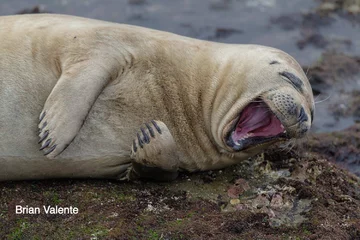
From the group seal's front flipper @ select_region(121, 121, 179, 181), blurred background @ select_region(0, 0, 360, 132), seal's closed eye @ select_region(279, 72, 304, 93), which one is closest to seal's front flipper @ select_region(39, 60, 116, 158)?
seal's front flipper @ select_region(121, 121, 179, 181)

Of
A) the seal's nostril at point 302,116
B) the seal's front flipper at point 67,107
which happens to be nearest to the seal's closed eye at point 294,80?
the seal's nostril at point 302,116

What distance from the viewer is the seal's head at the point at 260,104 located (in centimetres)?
624

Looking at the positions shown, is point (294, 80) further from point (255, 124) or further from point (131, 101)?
point (131, 101)

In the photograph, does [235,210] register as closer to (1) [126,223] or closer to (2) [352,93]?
(1) [126,223]

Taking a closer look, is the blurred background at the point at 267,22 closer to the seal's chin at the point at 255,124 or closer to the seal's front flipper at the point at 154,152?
the seal's chin at the point at 255,124

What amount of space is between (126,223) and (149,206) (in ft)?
1.23

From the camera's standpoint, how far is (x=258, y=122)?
6.48 m

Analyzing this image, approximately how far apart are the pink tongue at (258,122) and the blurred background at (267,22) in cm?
430

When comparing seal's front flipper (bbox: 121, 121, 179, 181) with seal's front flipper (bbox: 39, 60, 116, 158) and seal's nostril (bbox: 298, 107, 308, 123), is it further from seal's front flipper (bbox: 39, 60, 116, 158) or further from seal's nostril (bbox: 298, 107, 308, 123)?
seal's nostril (bbox: 298, 107, 308, 123)

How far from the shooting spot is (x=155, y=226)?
5.84 metres

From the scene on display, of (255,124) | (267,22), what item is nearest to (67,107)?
(255,124)

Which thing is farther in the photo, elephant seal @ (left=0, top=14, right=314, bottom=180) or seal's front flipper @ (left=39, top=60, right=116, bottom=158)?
elephant seal @ (left=0, top=14, right=314, bottom=180)

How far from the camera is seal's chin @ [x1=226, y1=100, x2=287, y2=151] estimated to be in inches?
252

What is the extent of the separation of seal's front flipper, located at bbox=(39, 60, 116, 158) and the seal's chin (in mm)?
1175
